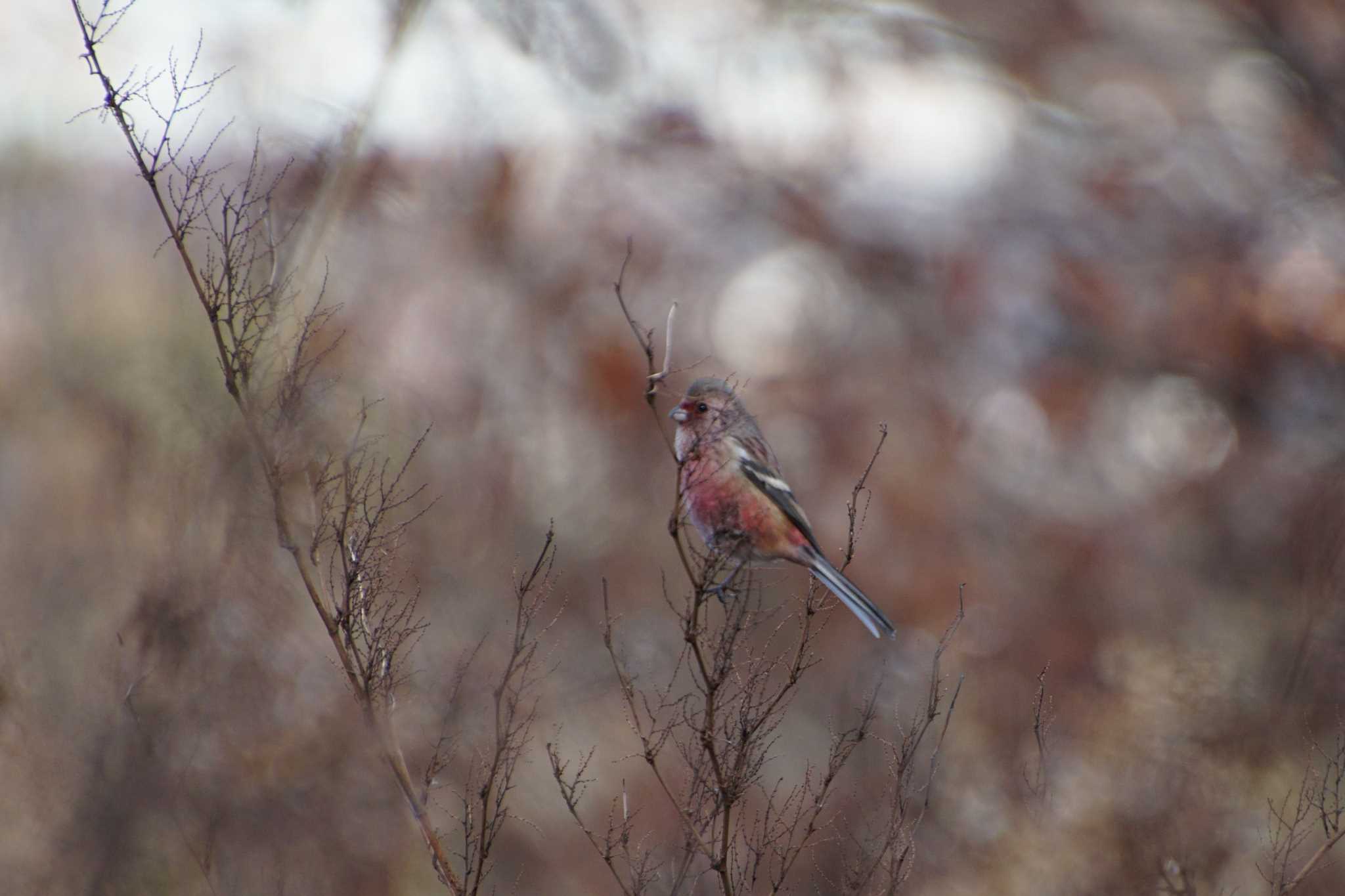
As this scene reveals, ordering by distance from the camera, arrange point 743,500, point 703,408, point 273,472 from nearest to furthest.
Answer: point 273,472 → point 703,408 → point 743,500

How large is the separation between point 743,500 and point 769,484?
0.29 m

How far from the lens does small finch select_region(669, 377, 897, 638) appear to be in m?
4.97

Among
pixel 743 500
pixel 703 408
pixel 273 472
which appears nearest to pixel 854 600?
pixel 743 500

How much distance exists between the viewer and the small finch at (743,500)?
4.97 metres

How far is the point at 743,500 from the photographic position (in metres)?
5.21

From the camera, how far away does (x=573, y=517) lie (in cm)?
932

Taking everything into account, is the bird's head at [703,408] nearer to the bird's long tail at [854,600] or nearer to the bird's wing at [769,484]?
the bird's wing at [769,484]

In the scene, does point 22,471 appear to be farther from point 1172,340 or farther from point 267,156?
point 1172,340

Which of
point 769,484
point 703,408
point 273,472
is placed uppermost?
point 703,408

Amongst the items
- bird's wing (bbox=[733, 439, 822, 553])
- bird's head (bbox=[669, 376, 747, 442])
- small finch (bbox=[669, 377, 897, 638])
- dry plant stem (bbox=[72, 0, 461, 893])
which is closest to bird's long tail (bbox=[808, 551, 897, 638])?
small finch (bbox=[669, 377, 897, 638])

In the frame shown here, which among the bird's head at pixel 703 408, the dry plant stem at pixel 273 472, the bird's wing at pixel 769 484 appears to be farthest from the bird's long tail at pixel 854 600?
the dry plant stem at pixel 273 472

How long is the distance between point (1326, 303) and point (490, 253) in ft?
22.2

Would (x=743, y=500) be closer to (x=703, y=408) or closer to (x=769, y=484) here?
(x=769, y=484)

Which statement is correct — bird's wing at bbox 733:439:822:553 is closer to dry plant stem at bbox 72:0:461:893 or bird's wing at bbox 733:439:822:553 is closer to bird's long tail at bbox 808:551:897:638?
bird's long tail at bbox 808:551:897:638
